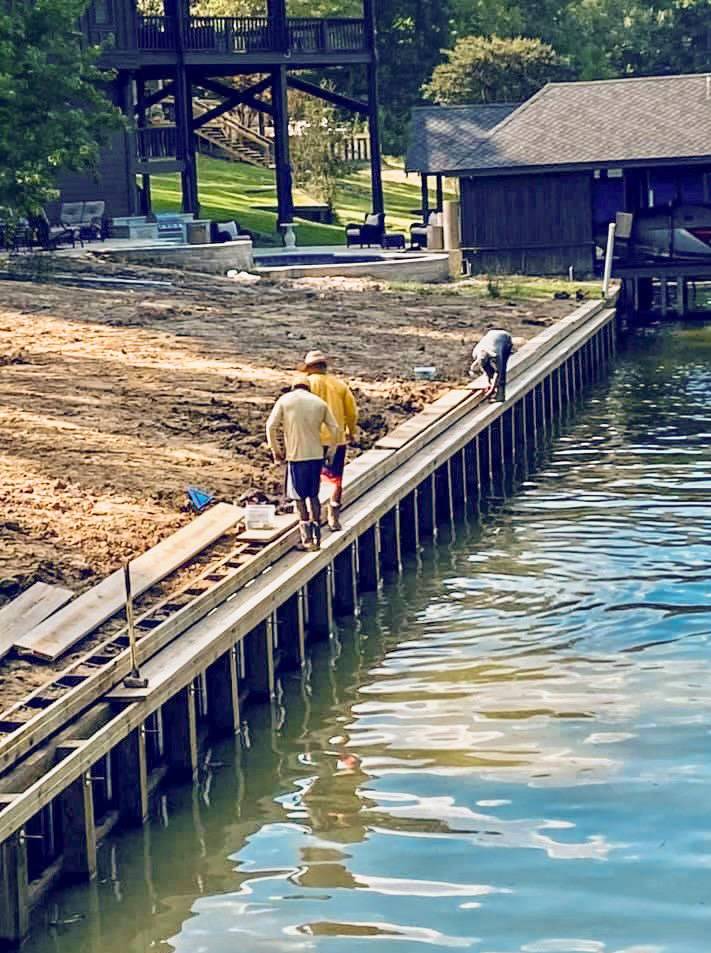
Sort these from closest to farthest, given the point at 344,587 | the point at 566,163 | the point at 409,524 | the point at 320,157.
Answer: the point at 344,587 → the point at 409,524 → the point at 566,163 → the point at 320,157

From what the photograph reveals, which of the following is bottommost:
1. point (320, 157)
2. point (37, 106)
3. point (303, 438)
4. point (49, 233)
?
point (303, 438)

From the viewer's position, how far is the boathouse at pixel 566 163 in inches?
2064

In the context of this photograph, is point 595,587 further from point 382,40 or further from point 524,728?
point 382,40

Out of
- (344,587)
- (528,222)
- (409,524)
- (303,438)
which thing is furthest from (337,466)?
(528,222)

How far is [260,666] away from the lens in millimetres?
19016

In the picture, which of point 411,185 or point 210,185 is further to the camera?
point 411,185

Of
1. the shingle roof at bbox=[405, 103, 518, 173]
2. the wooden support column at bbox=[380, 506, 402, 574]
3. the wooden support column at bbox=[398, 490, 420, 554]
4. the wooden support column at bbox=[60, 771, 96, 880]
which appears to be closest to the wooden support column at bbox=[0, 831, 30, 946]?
the wooden support column at bbox=[60, 771, 96, 880]

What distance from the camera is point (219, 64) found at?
54719mm

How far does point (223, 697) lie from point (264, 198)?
53.7 metres

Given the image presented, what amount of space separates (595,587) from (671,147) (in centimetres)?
3138

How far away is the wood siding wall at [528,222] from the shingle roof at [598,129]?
0.86 meters

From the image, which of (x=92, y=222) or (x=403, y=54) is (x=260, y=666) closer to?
(x=92, y=222)

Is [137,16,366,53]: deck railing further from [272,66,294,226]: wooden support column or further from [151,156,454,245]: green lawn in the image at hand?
[151,156,454,245]: green lawn

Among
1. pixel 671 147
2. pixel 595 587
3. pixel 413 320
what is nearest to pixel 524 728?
pixel 595 587
